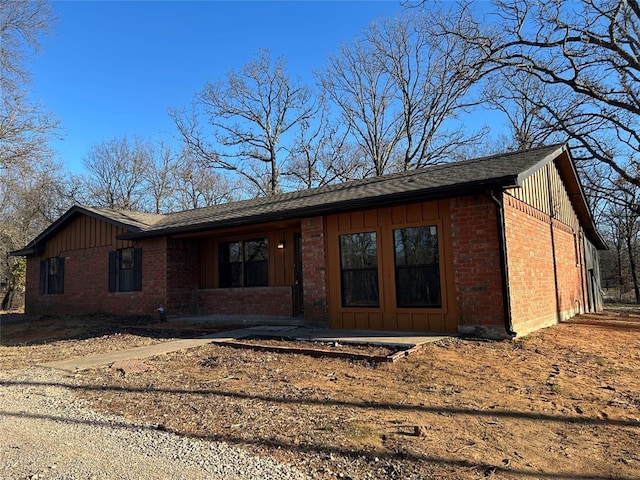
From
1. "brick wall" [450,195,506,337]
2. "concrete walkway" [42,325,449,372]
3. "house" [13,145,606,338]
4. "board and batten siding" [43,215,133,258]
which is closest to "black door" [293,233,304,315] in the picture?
"house" [13,145,606,338]

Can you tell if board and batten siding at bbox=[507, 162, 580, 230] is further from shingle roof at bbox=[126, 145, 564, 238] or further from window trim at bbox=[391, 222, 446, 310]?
window trim at bbox=[391, 222, 446, 310]

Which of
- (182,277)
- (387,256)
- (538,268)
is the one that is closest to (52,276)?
(182,277)

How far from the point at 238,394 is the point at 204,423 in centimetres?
94

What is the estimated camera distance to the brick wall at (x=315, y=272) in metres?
9.83

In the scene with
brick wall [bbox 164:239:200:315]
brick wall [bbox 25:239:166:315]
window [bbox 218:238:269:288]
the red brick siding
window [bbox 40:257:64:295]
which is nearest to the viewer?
the red brick siding

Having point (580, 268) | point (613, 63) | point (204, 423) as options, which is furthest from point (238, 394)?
point (613, 63)

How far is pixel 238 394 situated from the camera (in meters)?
5.04

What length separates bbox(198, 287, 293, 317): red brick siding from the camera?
1211cm

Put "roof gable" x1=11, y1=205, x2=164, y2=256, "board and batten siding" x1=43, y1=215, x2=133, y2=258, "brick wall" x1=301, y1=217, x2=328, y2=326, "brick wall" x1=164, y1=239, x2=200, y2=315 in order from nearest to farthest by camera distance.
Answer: "brick wall" x1=301, y1=217, x2=328, y2=326 < "brick wall" x1=164, y1=239, x2=200, y2=315 < "roof gable" x1=11, y1=205, x2=164, y2=256 < "board and batten siding" x1=43, y1=215, x2=133, y2=258

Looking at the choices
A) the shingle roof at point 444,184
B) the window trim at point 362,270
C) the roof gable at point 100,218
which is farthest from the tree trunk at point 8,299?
the window trim at point 362,270

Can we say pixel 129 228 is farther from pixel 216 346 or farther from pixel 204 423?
pixel 204 423

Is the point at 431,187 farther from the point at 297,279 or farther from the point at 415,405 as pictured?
the point at 297,279

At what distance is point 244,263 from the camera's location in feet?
42.9

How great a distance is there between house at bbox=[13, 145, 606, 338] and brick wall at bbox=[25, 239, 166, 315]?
63 millimetres
